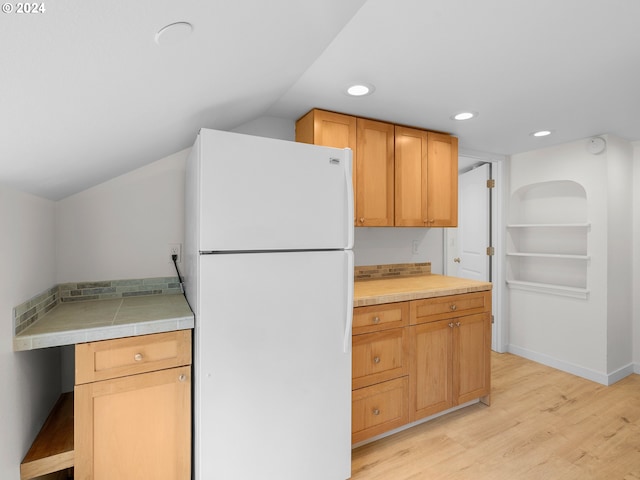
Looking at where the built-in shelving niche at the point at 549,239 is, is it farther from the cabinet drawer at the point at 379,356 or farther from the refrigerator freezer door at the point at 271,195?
the refrigerator freezer door at the point at 271,195

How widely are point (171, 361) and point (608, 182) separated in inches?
147

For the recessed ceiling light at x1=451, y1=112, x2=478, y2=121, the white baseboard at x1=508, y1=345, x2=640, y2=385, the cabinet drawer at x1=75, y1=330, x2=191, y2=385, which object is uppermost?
the recessed ceiling light at x1=451, y1=112, x2=478, y2=121

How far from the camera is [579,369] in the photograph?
10.5 ft

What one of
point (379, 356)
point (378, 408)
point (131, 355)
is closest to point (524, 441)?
point (378, 408)

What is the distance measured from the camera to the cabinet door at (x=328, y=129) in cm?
225

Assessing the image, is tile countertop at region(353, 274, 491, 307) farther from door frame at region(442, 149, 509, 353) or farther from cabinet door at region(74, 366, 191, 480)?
door frame at region(442, 149, 509, 353)

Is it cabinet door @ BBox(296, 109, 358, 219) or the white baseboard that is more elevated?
cabinet door @ BBox(296, 109, 358, 219)

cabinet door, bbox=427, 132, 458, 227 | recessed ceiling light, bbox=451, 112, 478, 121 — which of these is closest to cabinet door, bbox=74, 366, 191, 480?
cabinet door, bbox=427, 132, 458, 227

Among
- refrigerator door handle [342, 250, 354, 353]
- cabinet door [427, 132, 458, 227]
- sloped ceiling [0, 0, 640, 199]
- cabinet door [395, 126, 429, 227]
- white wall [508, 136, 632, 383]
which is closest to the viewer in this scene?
sloped ceiling [0, 0, 640, 199]

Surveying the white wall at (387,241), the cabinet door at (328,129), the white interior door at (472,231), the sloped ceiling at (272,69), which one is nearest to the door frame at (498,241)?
the white interior door at (472,231)

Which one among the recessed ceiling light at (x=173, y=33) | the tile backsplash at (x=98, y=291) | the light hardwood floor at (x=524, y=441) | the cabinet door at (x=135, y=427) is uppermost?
the recessed ceiling light at (x=173, y=33)

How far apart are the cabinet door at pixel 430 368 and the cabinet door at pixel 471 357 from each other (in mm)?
66

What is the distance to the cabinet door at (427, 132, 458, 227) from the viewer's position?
108 inches

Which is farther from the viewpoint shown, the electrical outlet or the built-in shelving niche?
the built-in shelving niche
